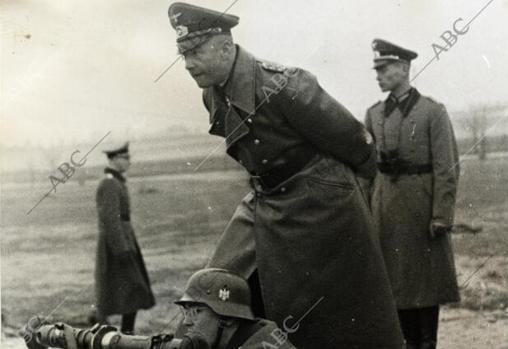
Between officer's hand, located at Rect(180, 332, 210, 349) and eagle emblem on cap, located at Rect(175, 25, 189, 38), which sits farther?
eagle emblem on cap, located at Rect(175, 25, 189, 38)

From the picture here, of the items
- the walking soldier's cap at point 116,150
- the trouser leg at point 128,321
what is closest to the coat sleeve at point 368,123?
the walking soldier's cap at point 116,150

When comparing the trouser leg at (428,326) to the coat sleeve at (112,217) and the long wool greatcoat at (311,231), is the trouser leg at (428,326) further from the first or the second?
the coat sleeve at (112,217)

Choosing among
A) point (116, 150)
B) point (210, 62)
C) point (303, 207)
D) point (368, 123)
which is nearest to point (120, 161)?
point (116, 150)

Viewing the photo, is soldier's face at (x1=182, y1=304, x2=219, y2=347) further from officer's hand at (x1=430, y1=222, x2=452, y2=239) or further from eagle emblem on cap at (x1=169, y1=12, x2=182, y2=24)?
officer's hand at (x1=430, y1=222, x2=452, y2=239)

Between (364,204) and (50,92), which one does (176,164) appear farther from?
(364,204)

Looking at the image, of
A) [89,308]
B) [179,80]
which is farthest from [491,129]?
[89,308]

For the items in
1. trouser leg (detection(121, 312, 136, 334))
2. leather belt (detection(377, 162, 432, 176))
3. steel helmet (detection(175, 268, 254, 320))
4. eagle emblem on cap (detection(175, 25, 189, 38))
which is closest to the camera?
steel helmet (detection(175, 268, 254, 320))

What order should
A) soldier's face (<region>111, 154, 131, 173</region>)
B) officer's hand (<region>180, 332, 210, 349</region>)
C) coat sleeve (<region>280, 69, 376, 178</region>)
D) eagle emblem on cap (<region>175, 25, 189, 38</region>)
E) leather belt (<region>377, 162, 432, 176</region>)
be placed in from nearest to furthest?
1. officer's hand (<region>180, 332, 210, 349</region>)
2. coat sleeve (<region>280, 69, 376, 178</region>)
3. eagle emblem on cap (<region>175, 25, 189, 38</region>)
4. leather belt (<region>377, 162, 432, 176</region>)
5. soldier's face (<region>111, 154, 131, 173</region>)

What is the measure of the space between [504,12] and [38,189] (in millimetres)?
2415

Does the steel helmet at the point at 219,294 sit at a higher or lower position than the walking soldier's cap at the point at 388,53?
lower

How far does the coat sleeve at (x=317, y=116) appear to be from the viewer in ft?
8.45

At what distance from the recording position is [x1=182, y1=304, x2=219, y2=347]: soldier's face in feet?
7.57

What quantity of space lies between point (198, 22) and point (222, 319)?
919mm

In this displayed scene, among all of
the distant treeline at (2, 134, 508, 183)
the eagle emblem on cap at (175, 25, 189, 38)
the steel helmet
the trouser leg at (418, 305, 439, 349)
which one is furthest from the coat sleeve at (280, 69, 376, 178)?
the distant treeline at (2, 134, 508, 183)
